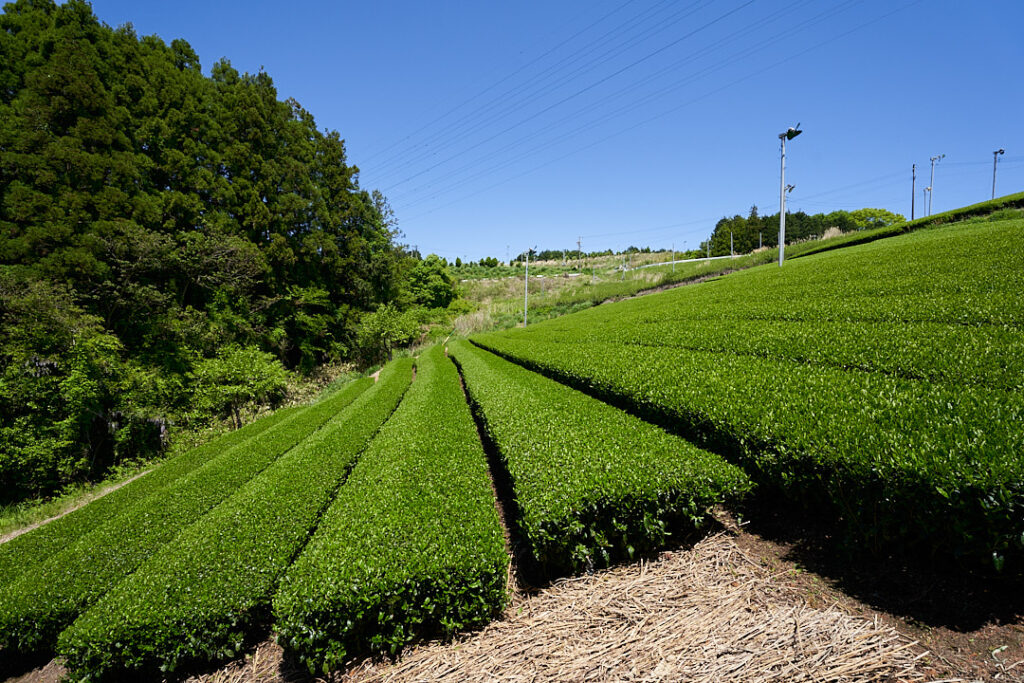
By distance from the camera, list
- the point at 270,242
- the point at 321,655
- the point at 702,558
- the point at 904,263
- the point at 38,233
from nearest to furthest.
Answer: the point at 321,655, the point at 702,558, the point at 904,263, the point at 38,233, the point at 270,242

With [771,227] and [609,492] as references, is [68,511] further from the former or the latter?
[771,227]

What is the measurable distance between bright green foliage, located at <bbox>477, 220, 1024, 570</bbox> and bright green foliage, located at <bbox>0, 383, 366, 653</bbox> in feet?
26.3

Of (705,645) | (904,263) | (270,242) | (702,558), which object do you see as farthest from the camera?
(270,242)

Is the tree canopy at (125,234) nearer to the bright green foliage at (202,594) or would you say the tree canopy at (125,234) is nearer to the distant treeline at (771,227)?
the bright green foliage at (202,594)

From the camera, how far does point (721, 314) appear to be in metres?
12.1

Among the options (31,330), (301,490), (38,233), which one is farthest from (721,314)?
(38,233)

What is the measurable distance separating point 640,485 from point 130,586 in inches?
225

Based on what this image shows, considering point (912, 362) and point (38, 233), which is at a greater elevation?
point (38, 233)

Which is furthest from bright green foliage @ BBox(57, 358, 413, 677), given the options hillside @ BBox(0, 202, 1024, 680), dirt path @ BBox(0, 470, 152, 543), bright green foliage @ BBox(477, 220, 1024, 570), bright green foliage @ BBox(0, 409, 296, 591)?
dirt path @ BBox(0, 470, 152, 543)

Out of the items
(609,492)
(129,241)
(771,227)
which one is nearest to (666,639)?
(609,492)

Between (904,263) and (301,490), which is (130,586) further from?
(904,263)

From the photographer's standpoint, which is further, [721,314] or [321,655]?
[721,314]

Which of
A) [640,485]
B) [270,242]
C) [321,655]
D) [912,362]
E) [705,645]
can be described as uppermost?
[270,242]

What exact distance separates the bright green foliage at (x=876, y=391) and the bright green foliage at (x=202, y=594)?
5.70 m
